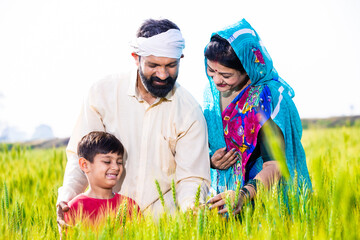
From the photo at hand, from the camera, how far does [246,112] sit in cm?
296

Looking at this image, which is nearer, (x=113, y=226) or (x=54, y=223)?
(x=113, y=226)

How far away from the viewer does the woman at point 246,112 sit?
2.83m

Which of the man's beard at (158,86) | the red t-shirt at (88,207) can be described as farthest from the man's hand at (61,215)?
the man's beard at (158,86)

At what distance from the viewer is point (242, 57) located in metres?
2.81

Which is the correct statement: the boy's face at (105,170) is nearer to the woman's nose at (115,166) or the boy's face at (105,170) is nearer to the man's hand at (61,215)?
the woman's nose at (115,166)

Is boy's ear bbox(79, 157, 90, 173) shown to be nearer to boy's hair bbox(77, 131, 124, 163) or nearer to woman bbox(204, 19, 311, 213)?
boy's hair bbox(77, 131, 124, 163)

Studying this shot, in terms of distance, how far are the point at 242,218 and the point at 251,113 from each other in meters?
1.06

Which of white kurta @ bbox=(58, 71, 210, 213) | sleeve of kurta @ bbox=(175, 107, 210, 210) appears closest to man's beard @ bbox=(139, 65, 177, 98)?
white kurta @ bbox=(58, 71, 210, 213)

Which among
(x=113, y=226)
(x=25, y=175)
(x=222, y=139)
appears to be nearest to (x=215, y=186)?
(x=222, y=139)

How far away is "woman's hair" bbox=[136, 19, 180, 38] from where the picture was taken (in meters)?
2.95

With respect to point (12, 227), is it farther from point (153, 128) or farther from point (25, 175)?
point (25, 175)

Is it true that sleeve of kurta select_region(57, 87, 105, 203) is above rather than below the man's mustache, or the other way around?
below

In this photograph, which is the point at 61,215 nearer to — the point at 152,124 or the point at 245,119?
the point at 152,124

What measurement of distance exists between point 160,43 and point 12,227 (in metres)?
1.45
